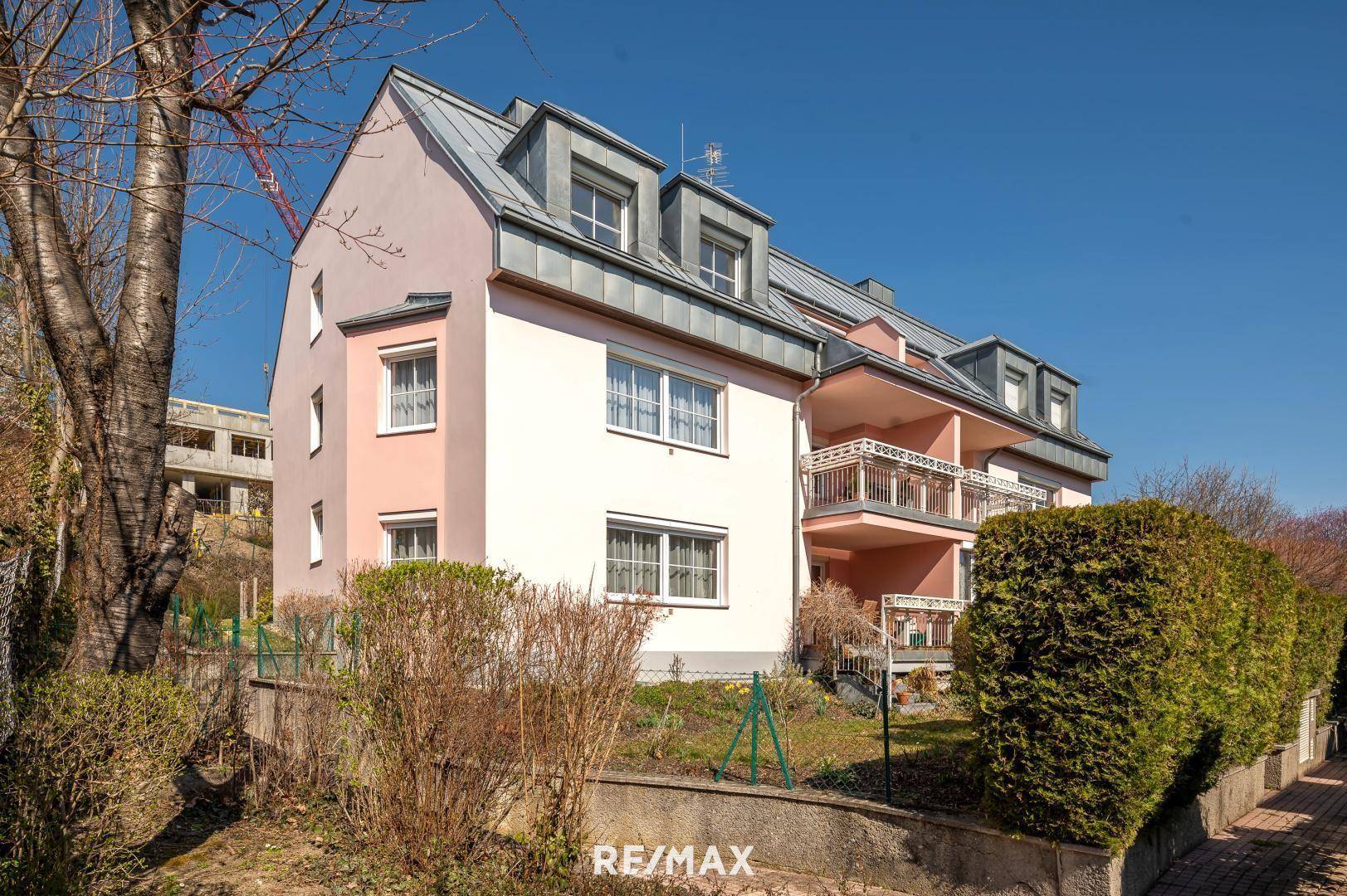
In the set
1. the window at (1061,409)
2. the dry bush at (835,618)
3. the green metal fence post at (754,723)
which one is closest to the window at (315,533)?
the dry bush at (835,618)

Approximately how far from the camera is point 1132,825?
579 centimetres

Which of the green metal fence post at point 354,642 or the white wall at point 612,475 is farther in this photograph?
the white wall at point 612,475

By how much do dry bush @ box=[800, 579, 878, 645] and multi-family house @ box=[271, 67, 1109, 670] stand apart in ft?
1.35

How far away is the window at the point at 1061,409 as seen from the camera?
86.6 feet

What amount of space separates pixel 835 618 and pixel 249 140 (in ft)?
44.3

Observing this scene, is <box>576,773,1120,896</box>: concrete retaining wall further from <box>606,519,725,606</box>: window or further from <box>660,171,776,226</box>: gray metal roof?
<box>660,171,776,226</box>: gray metal roof

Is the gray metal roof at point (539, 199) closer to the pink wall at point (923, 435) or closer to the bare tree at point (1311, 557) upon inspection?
the pink wall at point (923, 435)

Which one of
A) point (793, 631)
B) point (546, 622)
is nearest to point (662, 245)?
point (793, 631)

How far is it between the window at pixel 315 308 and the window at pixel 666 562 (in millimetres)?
8289

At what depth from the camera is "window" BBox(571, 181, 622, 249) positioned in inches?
579

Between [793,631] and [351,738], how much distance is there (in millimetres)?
11339

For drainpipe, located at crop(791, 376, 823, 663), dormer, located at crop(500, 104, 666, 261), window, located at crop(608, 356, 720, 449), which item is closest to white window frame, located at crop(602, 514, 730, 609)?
window, located at crop(608, 356, 720, 449)

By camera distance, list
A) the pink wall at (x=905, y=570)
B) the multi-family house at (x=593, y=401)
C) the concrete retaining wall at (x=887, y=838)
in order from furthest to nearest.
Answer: the pink wall at (x=905, y=570)
the multi-family house at (x=593, y=401)
the concrete retaining wall at (x=887, y=838)

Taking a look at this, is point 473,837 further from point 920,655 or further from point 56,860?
point 920,655
